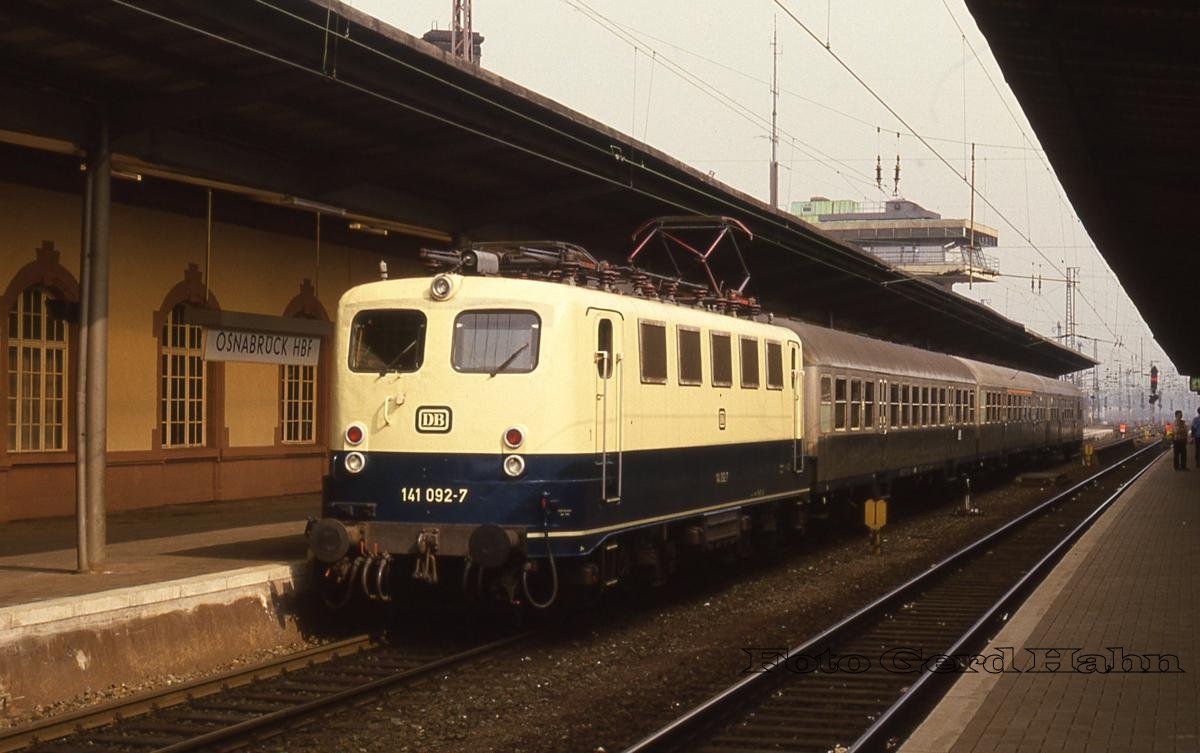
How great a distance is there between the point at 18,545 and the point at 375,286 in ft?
18.3

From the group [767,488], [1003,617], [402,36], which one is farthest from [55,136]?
[1003,617]

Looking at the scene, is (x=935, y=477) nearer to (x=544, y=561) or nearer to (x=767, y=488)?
(x=767, y=488)

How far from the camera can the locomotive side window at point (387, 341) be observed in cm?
1282

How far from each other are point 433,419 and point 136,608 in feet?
9.52

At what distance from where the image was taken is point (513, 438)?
12195 mm

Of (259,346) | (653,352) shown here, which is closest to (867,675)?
(653,352)

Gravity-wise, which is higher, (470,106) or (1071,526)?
(470,106)

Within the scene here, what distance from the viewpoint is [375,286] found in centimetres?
1321

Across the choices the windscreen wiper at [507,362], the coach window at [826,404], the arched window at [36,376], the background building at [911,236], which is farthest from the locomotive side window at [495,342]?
the background building at [911,236]

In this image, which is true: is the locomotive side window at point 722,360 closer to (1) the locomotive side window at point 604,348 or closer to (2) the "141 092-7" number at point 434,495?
(1) the locomotive side window at point 604,348

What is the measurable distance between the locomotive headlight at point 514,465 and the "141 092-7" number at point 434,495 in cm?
42

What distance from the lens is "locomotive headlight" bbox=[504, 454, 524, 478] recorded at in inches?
477

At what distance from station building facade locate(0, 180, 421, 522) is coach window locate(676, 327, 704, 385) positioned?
23.9 ft

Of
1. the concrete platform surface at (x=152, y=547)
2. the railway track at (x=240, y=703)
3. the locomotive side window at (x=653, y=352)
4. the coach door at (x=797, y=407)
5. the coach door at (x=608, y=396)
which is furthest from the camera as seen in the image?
the coach door at (x=797, y=407)
